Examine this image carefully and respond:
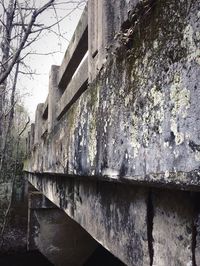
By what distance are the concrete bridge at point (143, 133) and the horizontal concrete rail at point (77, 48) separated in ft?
0.81

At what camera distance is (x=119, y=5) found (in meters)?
1.15

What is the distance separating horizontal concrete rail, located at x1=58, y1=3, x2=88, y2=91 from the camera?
1869 mm

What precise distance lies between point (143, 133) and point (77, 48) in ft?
4.66

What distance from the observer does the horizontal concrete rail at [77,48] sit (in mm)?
1869

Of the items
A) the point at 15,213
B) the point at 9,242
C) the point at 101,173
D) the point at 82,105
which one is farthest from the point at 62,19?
the point at 15,213

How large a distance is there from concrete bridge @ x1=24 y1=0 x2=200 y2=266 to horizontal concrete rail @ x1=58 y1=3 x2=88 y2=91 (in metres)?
0.25

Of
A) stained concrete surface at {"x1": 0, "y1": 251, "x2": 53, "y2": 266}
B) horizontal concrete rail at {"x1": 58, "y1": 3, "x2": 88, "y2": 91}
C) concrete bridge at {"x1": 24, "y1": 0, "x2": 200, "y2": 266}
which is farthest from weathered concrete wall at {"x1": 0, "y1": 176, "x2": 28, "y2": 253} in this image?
concrete bridge at {"x1": 24, "y1": 0, "x2": 200, "y2": 266}

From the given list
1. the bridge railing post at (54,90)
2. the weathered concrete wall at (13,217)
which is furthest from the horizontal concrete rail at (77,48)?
the weathered concrete wall at (13,217)

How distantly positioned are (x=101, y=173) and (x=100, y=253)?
6.22 m

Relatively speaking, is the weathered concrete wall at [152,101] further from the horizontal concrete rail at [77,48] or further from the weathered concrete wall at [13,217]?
the weathered concrete wall at [13,217]

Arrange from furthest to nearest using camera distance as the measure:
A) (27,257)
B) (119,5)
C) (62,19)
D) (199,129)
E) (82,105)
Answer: (27,257)
(62,19)
(82,105)
(119,5)
(199,129)

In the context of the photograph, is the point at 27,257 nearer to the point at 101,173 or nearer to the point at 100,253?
the point at 100,253

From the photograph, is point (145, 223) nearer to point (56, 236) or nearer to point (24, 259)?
point (56, 236)

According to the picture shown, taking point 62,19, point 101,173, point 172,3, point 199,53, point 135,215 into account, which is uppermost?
point 62,19
